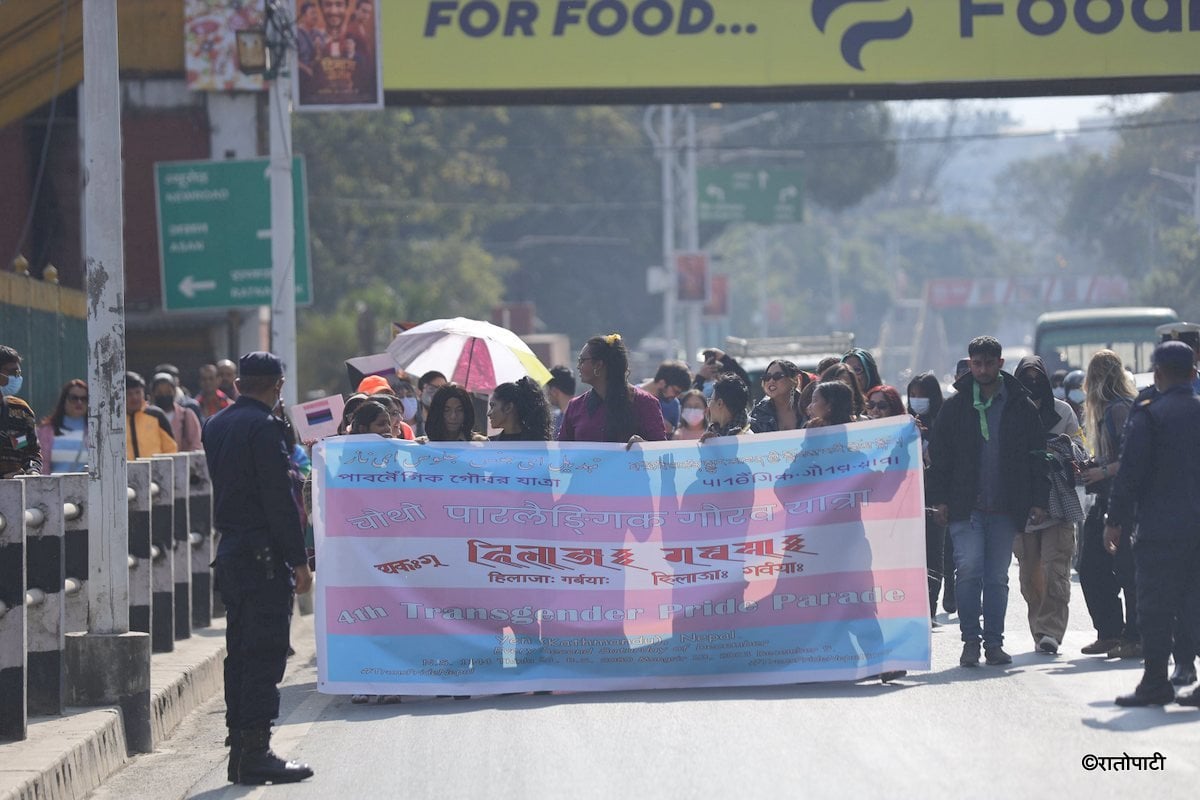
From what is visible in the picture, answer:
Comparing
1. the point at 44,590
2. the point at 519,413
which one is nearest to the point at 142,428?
the point at 519,413

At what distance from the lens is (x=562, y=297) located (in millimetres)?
65562

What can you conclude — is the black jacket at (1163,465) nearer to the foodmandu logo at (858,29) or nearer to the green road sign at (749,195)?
the foodmandu logo at (858,29)

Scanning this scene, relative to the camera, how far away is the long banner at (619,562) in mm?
9961

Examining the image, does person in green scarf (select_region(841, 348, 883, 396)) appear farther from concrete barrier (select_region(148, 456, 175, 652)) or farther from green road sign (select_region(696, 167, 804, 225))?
green road sign (select_region(696, 167, 804, 225))

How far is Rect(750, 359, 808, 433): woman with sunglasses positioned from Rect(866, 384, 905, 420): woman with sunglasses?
0.50 meters

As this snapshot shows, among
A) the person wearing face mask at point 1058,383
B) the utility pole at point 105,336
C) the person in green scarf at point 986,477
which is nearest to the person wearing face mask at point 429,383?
the utility pole at point 105,336

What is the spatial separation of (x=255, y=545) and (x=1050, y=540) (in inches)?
205

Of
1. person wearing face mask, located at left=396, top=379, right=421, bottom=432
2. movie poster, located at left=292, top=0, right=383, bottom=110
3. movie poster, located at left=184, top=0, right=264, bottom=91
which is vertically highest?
movie poster, located at left=184, top=0, right=264, bottom=91

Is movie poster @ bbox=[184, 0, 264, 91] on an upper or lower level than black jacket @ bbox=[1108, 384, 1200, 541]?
upper

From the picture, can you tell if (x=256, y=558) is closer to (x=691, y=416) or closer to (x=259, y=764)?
(x=259, y=764)

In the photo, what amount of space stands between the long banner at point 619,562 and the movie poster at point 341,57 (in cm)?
912

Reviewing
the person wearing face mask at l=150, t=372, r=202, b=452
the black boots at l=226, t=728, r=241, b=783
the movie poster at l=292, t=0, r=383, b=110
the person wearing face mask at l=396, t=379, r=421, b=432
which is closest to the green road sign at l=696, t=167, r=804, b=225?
the movie poster at l=292, t=0, r=383, b=110

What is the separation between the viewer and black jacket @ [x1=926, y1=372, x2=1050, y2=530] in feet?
35.1

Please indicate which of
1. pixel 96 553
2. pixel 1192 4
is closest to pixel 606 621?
pixel 96 553
